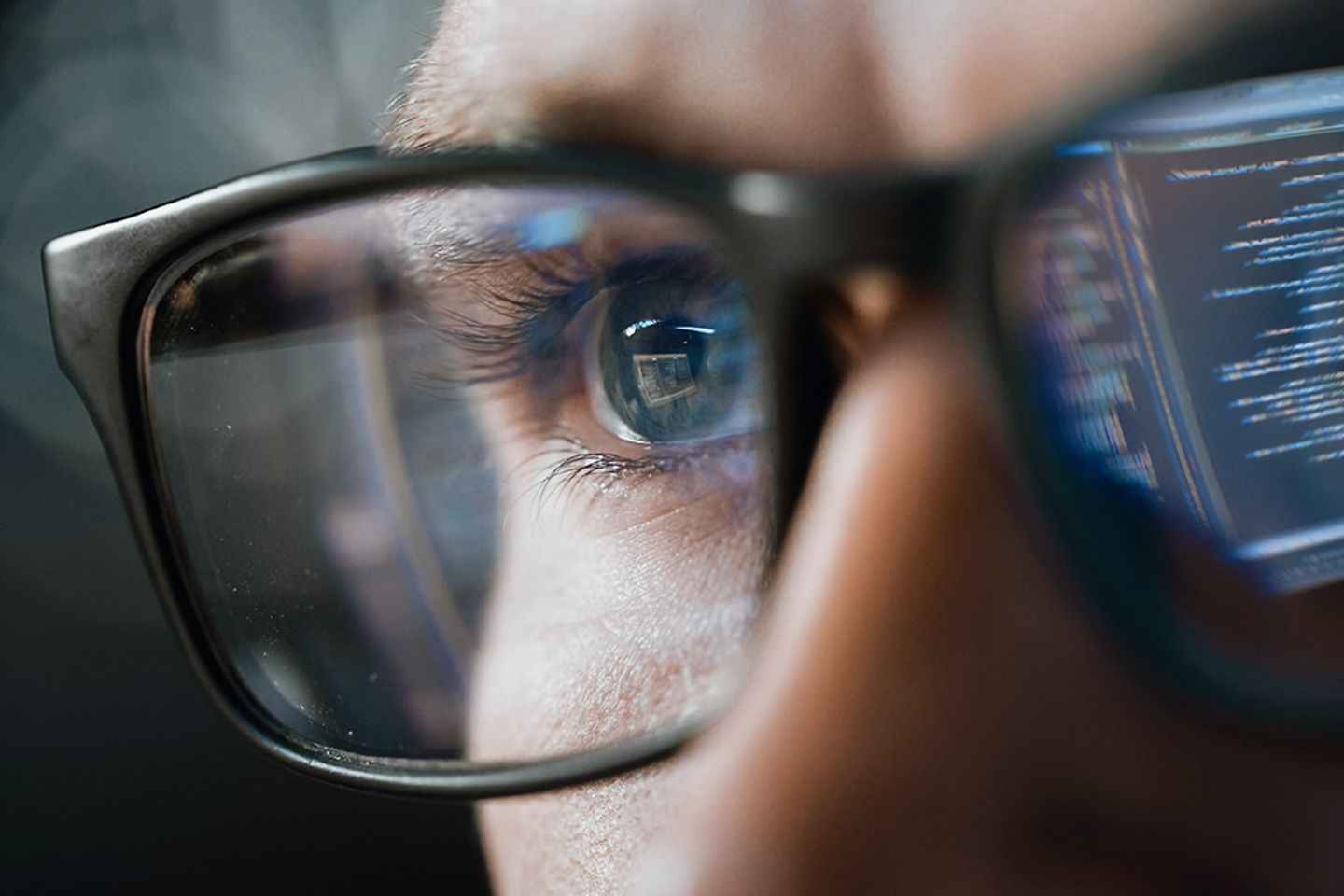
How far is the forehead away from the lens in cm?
32

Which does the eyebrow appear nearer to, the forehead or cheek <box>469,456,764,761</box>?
the forehead

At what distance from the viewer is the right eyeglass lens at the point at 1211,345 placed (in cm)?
33

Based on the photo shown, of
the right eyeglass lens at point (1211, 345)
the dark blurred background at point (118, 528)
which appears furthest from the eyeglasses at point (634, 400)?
the dark blurred background at point (118, 528)

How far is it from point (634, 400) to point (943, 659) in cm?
25

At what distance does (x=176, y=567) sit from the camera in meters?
0.53

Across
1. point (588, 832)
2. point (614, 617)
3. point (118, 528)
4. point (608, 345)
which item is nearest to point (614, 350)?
point (608, 345)

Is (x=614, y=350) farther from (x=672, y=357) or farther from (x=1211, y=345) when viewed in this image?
(x=1211, y=345)

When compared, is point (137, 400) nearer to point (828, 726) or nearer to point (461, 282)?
point (461, 282)

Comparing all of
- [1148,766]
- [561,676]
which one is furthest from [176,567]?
[1148,766]

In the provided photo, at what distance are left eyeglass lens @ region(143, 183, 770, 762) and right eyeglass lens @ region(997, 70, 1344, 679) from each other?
0.12m

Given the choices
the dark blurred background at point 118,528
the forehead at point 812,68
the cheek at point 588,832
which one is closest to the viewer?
the forehead at point 812,68

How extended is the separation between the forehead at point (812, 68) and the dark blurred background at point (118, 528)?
823mm

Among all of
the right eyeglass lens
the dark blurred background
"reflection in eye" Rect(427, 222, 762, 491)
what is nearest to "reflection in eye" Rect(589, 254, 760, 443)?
"reflection in eye" Rect(427, 222, 762, 491)

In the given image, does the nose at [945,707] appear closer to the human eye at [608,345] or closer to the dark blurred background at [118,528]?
the human eye at [608,345]
